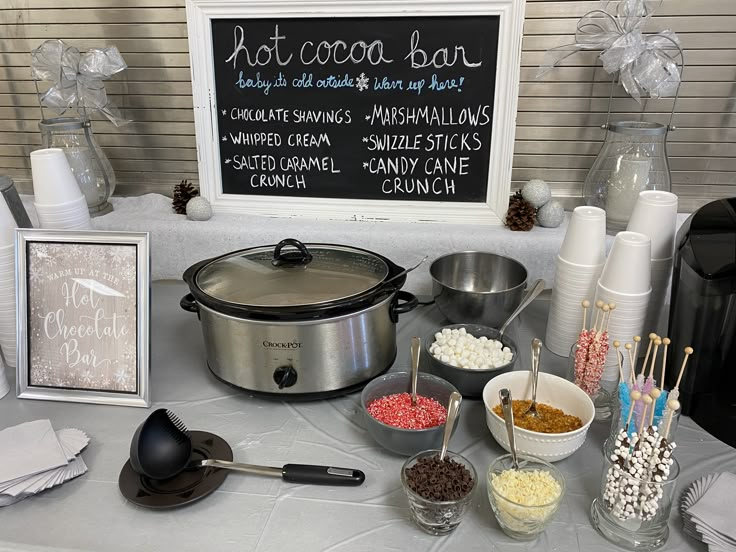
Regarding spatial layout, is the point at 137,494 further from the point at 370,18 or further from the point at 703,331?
the point at 370,18

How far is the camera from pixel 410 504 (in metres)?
0.71

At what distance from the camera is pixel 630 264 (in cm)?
91

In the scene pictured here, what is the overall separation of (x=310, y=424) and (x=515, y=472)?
324mm

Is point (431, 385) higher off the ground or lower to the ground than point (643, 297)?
lower

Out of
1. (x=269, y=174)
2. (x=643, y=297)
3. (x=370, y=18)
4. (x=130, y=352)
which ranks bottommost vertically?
(x=130, y=352)

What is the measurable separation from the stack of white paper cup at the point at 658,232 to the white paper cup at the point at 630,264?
0.21 feet

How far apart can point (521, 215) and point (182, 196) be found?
0.81m

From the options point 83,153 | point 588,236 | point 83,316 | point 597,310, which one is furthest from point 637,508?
point 83,153

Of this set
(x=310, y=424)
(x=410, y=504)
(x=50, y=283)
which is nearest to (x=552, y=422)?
(x=410, y=504)

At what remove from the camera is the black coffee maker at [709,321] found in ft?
2.70

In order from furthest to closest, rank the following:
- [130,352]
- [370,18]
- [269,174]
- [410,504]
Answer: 1. [269,174]
2. [370,18]
3. [130,352]
4. [410,504]

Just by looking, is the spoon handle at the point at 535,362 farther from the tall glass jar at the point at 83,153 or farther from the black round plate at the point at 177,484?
the tall glass jar at the point at 83,153

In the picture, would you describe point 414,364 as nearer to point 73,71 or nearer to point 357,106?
point 357,106

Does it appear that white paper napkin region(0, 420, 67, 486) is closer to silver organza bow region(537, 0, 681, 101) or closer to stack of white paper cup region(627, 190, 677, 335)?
stack of white paper cup region(627, 190, 677, 335)
